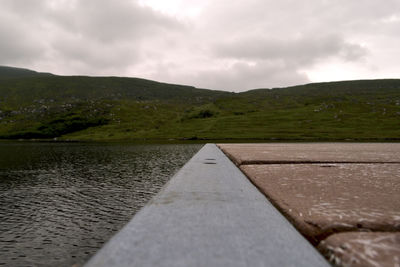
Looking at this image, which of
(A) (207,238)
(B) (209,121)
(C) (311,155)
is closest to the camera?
A: (A) (207,238)

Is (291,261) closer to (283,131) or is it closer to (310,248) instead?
(310,248)

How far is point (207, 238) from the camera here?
1.74 metres

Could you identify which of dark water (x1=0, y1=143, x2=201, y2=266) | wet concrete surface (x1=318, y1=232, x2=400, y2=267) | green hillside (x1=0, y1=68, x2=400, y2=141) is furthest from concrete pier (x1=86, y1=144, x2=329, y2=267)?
green hillside (x1=0, y1=68, x2=400, y2=141)

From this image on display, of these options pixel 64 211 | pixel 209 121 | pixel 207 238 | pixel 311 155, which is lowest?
pixel 64 211

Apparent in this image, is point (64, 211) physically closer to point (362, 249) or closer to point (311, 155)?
point (311, 155)

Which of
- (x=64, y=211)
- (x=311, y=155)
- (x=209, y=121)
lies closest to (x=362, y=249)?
(x=311, y=155)

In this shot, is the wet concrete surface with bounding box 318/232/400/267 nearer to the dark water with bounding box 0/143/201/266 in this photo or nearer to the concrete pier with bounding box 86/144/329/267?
the concrete pier with bounding box 86/144/329/267

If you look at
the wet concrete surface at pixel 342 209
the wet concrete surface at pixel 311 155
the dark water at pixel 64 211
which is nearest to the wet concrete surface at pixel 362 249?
the wet concrete surface at pixel 342 209

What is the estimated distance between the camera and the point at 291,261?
4.80ft

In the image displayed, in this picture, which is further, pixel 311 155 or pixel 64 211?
pixel 64 211

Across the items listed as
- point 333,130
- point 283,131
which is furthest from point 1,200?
point 333,130

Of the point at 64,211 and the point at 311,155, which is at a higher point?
the point at 311,155

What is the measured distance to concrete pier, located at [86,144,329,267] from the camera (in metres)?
1.45

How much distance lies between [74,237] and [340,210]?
6.56m
